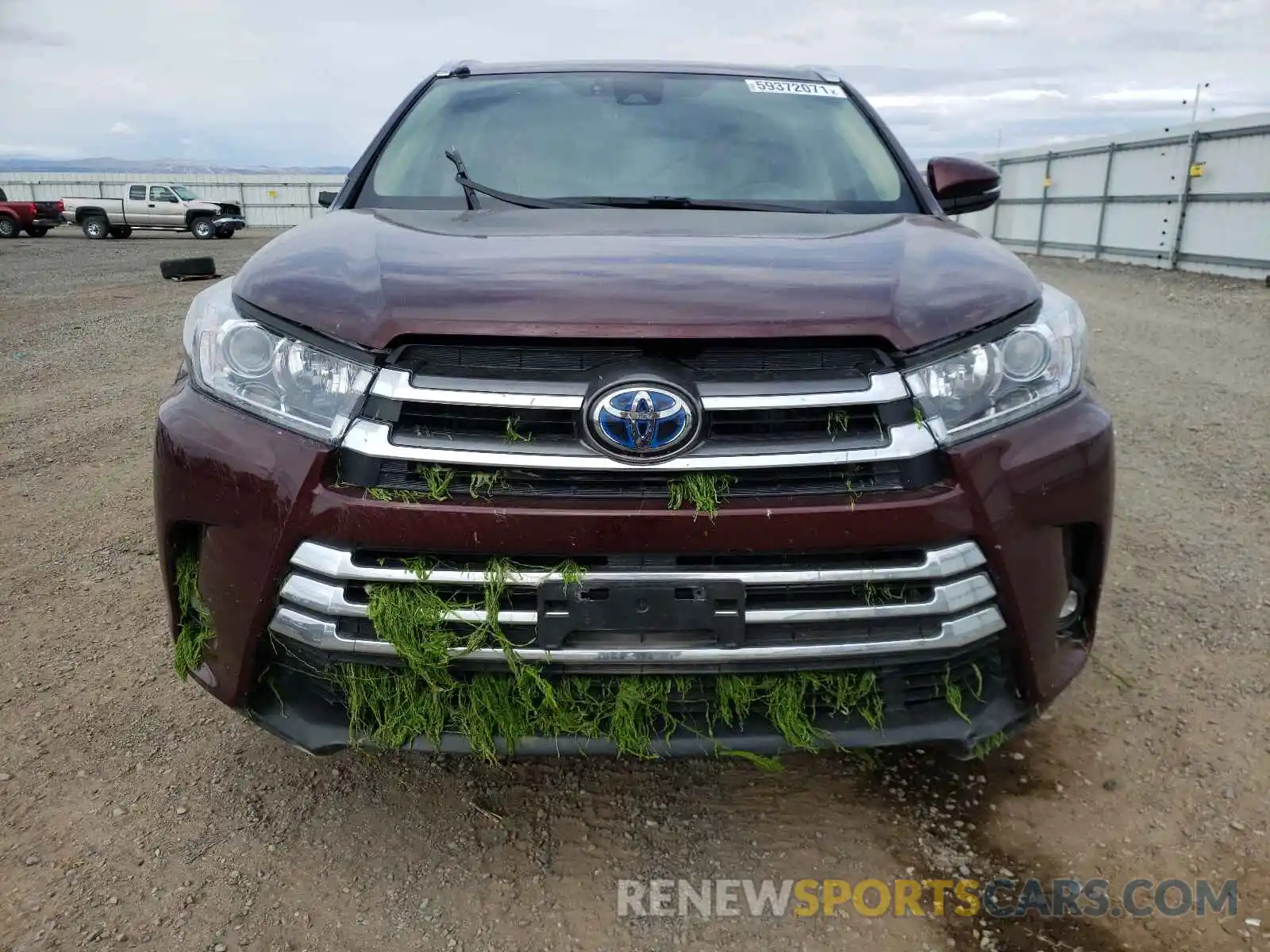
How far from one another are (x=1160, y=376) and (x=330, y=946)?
280 inches

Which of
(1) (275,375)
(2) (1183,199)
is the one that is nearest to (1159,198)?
(2) (1183,199)

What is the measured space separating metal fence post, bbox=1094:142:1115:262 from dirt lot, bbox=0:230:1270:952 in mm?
17073

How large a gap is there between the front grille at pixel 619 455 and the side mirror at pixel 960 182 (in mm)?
1619

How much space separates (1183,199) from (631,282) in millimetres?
16910

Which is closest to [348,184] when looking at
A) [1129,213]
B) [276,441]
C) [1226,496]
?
[276,441]

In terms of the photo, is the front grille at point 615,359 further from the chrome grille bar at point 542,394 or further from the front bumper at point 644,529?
the front bumper at point 644,529

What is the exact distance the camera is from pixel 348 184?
115 inches

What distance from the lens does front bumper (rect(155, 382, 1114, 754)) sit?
1668 mm

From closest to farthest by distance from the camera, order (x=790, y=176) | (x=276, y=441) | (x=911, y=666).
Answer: (x=276, y=441), (x=911, y=666), (x=790, y=176)

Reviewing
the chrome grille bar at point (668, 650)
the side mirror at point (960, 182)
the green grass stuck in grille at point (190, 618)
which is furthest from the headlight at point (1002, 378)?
the green grass stuck in grille at point (190, 618)

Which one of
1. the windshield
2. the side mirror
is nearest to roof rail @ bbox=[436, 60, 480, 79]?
the windshield

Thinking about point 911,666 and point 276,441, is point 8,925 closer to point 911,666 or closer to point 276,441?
point 276,441

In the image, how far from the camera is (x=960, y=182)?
3070 mm

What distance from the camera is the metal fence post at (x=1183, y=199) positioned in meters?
15.2
